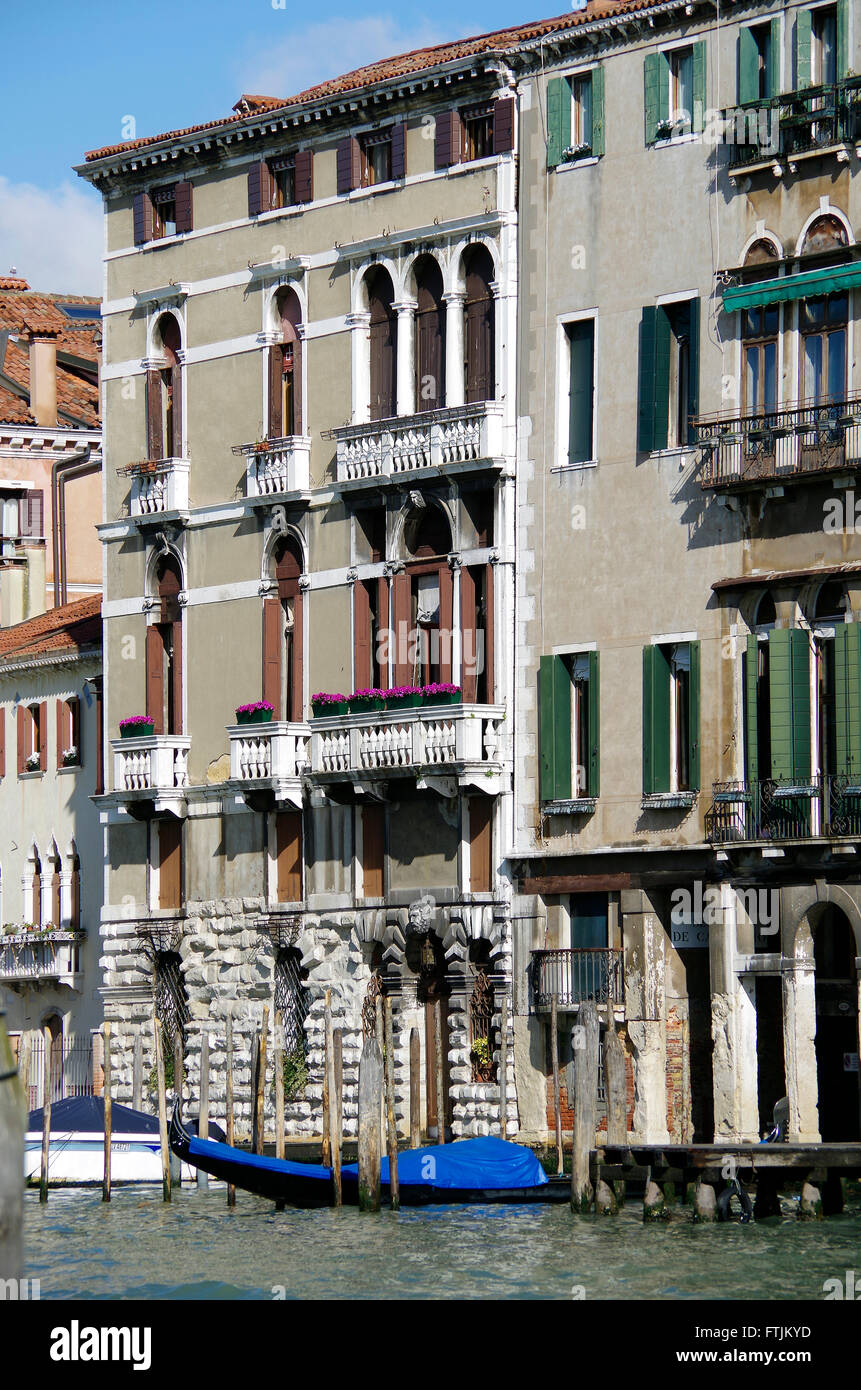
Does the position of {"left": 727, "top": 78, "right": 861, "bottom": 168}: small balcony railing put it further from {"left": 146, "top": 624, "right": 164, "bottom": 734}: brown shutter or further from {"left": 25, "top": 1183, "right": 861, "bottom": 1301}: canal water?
{"left": 25, "top": 1183, "right": 861, "bottom": 1301}: canal water

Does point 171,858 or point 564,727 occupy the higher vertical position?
point 564,727

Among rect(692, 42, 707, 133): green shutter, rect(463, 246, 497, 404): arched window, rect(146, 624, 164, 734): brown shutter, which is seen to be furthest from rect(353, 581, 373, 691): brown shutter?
rect(692, 42, 707, 133): green shutter

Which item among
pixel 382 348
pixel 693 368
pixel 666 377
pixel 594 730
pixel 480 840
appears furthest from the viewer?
pixel 382 348

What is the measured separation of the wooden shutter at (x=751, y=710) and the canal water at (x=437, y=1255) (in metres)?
4.87

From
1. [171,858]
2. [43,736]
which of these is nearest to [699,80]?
[171,858]

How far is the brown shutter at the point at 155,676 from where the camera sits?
140 feet

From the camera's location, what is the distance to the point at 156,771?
41.9 metres

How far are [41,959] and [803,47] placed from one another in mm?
18651

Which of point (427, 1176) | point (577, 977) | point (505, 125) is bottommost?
point (427, 1176)

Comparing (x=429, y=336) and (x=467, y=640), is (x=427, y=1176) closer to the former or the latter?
(x=467, y=640)

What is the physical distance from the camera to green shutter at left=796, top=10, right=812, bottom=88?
35219 millimetres

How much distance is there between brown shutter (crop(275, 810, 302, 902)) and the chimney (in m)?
18.5

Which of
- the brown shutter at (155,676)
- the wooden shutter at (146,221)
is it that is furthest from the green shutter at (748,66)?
→ the brown shutter at (155,676)

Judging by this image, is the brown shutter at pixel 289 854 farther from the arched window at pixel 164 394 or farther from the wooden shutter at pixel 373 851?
the arched window at pixel 164 394
